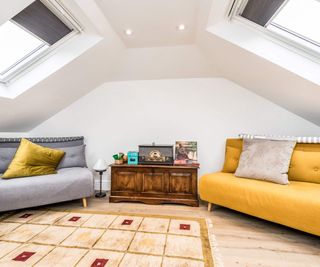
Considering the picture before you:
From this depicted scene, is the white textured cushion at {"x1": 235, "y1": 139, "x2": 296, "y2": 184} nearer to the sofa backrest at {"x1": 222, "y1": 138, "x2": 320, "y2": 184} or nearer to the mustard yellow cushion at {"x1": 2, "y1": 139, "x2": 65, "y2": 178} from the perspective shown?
the sofa backrest at {"x1": 222, "y1": 138, "x2": 320, "y2": 184}

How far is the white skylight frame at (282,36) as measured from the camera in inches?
72.1

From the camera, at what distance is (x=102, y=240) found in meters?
1.72

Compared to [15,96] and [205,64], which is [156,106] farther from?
[15,96]

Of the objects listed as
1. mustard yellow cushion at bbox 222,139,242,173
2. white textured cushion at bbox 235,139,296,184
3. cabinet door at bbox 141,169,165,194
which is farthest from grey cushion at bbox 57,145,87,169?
white textured cushion at bbox 235,139,296,184

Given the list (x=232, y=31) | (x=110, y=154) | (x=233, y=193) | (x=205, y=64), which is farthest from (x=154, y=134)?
(x=232, y=31)

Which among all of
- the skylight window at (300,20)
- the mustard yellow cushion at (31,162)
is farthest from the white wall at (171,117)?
the skylight window at (300,20)

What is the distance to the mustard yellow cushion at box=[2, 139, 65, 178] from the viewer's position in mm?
2334

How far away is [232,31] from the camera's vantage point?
2.01 metres

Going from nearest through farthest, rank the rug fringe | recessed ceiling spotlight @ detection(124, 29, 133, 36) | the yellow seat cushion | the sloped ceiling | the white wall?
the rug fringe < the yellow seat cushion < the sloped ceiling < recessed ceiling spotlight @ detection(124, 29, 133, 36) < the white wall

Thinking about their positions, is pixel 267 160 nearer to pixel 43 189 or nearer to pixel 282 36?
pixel 282 36

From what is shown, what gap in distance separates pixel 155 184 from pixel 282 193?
148cm

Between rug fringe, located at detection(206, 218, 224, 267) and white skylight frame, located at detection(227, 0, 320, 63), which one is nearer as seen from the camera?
rug fringe, located at detection(206, 218, 224, 267)

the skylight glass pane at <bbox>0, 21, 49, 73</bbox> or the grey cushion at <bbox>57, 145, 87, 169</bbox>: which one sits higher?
the skylight glass pane at <bbox>0, 21, 49, 73</bbox>

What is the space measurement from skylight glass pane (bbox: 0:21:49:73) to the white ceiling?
3.21ft
